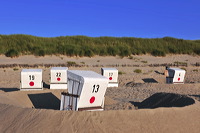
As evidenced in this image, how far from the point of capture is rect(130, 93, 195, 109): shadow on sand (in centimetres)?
1056

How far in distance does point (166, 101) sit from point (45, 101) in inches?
229

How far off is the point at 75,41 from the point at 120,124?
158 ft

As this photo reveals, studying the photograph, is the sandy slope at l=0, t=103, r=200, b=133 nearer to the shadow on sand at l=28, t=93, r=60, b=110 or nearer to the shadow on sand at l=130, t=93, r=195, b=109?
the shadow on sand at l=130, t=93, r=195, b=109

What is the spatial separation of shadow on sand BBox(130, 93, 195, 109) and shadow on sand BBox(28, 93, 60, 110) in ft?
13.2

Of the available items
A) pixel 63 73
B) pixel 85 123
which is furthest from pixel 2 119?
pixel 63 73

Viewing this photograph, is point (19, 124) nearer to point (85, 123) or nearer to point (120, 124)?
point (85, 123)

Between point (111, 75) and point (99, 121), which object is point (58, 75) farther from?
point (99, 121)

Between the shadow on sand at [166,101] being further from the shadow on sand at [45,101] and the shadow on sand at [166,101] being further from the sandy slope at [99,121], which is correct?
the shadow on sand at [45,101]

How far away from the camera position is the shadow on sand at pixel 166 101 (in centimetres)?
1056

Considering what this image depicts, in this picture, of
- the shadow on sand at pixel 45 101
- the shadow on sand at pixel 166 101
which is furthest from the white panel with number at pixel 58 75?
the shadow on sand at pixel 166 101

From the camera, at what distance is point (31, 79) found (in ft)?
50.9

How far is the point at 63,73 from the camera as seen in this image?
676 inches

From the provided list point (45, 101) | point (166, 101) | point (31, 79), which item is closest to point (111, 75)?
point (31, 79)

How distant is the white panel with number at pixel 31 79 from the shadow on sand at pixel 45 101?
81.1 inches
